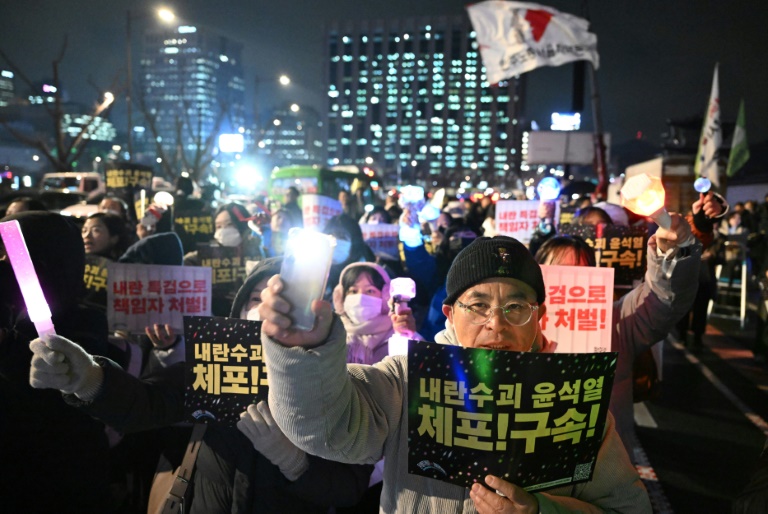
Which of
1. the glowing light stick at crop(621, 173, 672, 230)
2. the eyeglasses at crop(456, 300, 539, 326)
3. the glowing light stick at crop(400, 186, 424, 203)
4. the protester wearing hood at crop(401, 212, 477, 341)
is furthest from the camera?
the glowing light stick at crop(400, 186, 424, 203)

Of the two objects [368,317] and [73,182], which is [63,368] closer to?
[368,317]

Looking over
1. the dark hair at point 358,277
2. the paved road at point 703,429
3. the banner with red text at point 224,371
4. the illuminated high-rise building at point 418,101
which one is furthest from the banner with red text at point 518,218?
the illuminated high-rise building at point 418,101

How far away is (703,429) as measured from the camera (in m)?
6.05

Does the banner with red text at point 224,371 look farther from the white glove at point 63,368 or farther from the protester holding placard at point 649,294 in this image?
the protester holding placard at point 649,294

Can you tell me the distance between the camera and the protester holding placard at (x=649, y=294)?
107 inches

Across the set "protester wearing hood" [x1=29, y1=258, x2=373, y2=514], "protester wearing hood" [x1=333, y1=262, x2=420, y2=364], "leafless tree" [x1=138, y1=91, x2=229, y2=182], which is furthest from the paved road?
"leafless tree" [x1=138, y1=91, x2=229, y2=182]

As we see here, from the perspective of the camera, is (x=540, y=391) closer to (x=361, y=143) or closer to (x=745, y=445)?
(x=745, y=445)

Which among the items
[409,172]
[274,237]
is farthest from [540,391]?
[409,172]

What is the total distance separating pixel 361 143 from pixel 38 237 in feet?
435

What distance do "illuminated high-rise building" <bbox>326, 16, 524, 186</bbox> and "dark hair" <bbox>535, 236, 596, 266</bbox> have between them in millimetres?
122712

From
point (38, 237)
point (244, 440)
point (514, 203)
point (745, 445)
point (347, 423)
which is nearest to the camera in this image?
point (347, 423)

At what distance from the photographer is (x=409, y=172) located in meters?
123

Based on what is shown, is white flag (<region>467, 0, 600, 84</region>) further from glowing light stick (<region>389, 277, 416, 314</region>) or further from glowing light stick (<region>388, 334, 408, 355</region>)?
glowing light stick (<region>388, 334, 408, 355</region>)

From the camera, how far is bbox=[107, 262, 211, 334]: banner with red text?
154 inches
